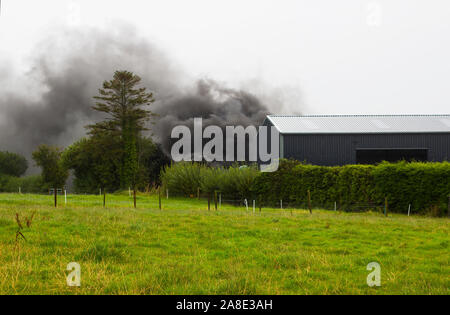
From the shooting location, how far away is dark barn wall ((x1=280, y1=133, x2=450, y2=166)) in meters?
36.0

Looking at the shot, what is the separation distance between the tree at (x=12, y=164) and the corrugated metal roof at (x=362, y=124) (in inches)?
1901

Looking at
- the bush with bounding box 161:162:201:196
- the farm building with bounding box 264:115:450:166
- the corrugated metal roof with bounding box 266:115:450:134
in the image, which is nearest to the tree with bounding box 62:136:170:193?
the bush with bounding box 161:162:201:196

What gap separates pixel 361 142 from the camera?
3647 cm

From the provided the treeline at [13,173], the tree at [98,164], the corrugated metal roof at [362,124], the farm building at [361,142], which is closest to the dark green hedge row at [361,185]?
the farm building at [361,142]

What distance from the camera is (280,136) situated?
37000 mm

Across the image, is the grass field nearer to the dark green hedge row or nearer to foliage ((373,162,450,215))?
foliage ((373,162,450,215))

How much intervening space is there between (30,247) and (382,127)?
35.3 meters

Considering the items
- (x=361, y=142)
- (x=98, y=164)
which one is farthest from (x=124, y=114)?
(x=361, y=142)

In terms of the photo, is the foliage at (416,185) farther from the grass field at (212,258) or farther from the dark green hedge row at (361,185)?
the grass field at (212,258)

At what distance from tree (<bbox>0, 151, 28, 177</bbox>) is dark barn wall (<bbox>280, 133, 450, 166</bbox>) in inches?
2009

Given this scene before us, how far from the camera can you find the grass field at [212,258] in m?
5.05

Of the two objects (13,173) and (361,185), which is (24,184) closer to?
(13,173)

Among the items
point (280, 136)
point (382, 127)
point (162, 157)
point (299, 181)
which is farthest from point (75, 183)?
point (382, 127)
